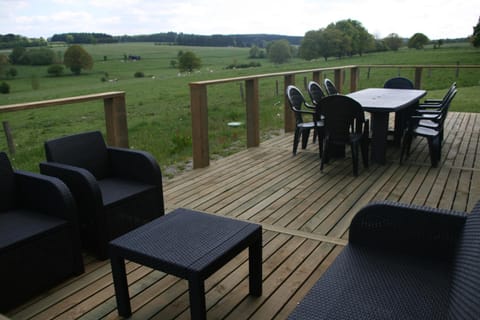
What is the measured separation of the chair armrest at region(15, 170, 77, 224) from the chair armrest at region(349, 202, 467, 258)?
5.00 ft

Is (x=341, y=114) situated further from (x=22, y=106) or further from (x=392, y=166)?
(x=22, y=106)

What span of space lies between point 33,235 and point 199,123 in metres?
2.67

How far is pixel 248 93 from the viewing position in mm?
5344

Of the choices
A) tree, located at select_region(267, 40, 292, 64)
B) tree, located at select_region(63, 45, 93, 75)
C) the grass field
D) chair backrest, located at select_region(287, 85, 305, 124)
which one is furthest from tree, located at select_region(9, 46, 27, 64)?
tree, located at select_region(267, 40, 292, 64)

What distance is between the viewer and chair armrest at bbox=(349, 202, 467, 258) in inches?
61.6

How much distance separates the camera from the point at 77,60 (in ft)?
83.1

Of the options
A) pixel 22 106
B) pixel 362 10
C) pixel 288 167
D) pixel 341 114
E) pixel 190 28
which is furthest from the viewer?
pixel 190 28

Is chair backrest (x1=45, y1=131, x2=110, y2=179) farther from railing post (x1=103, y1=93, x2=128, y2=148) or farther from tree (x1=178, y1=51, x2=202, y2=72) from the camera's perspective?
tree (x1=178, y1=51, x2=202, y2=72)

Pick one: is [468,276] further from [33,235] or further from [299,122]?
[299,122]

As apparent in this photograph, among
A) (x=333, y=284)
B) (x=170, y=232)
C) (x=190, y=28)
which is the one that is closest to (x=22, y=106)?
(x=170, y=232)

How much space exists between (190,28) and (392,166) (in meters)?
12.9

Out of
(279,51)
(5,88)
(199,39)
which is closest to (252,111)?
(5,88)

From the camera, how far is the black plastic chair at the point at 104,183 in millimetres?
2461

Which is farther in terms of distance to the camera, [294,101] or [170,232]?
[294,101]
